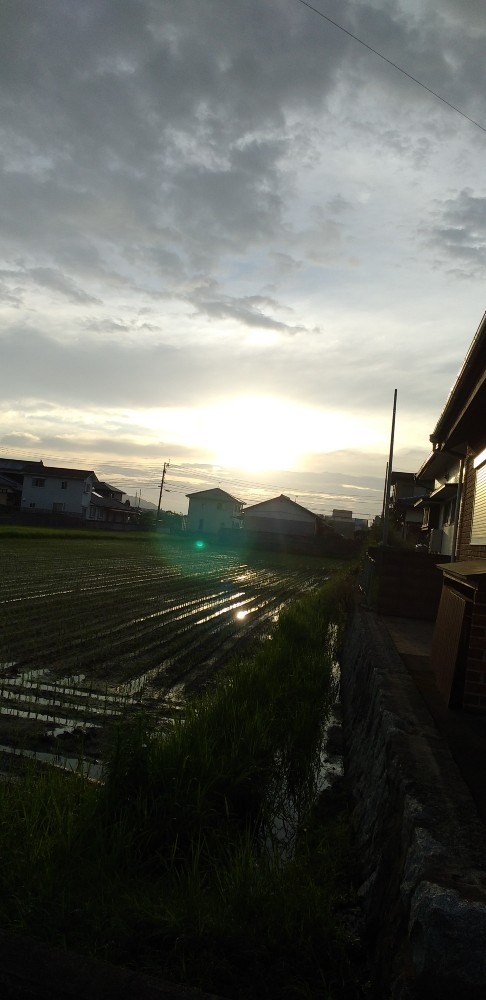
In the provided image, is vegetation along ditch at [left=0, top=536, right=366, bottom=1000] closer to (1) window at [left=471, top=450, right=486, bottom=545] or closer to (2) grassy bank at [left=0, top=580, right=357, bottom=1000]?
(2) grassy bank at [left=0, top=580, right=357, bottom=1000]

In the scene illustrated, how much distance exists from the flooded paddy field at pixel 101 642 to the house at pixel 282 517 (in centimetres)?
4757

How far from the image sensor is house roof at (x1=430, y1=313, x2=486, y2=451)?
581 centimetres

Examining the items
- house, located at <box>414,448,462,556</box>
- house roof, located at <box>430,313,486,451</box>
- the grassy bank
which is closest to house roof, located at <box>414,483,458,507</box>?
house, located at <box>414,448,462,556</box>

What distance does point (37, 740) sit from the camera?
208 inches

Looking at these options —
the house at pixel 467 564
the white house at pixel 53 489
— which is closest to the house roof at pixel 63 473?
the white house at pixel 53 489

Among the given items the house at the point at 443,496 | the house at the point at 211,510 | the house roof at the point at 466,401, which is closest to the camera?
the house roof at the point at 466,401

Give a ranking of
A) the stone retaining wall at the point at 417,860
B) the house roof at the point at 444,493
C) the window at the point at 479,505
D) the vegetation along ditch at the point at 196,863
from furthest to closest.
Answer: the house roof at the point at 444,493, the window at the point at 479,505, the vegetation along ditch at the point at 196,863, the stone retaining wall at the point at 417,860

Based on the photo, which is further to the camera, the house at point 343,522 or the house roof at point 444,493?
the house at point 343,522

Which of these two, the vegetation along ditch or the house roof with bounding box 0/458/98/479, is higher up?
the house roof with bounding box 0/458/98/479

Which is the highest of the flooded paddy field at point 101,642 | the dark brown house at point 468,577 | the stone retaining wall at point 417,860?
the dark brown house at point 468,577

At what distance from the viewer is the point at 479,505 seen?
8547 millimetres

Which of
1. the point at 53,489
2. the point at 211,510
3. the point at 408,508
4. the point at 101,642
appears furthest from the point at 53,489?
the point at 101,642

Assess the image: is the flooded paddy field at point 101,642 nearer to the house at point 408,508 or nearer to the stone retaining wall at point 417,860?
the stone retaining wall at point 417,860

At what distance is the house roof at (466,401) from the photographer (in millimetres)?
5809
